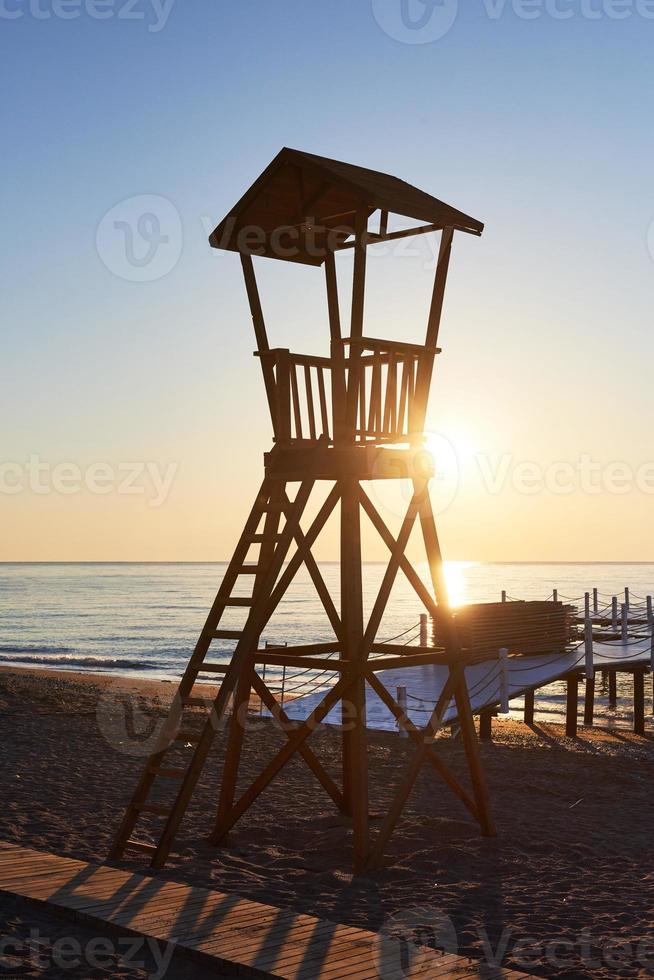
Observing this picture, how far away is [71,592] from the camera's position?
13338 cm

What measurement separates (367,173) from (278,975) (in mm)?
8487

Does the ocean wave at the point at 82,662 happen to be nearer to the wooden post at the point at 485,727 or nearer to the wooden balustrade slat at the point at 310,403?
the wooden post at the point at 485,727

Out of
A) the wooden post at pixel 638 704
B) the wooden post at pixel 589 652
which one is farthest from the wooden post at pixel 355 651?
the wooden post at pixel 638 704

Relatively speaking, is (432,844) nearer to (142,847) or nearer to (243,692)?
(243,692)

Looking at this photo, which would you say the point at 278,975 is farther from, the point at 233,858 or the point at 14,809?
the point at 14,809

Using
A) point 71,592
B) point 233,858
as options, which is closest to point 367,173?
point 233,858

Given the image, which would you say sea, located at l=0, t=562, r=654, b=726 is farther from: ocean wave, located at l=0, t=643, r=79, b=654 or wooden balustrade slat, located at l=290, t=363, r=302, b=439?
wooden balustrade slat, located at l=290, t=363, r=302, b=439

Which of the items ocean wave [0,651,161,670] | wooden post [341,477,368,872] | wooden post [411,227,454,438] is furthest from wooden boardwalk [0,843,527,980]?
ocean wave [0,651,161,670]

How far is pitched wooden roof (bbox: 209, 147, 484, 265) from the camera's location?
1094cm

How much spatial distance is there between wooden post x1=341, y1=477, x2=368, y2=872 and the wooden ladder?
0.53m

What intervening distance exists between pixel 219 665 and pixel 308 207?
534 centimetres

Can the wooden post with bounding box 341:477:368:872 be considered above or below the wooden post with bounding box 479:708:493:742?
above

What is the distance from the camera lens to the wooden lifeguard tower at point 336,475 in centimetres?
1052

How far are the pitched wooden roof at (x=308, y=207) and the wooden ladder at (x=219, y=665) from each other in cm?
287
